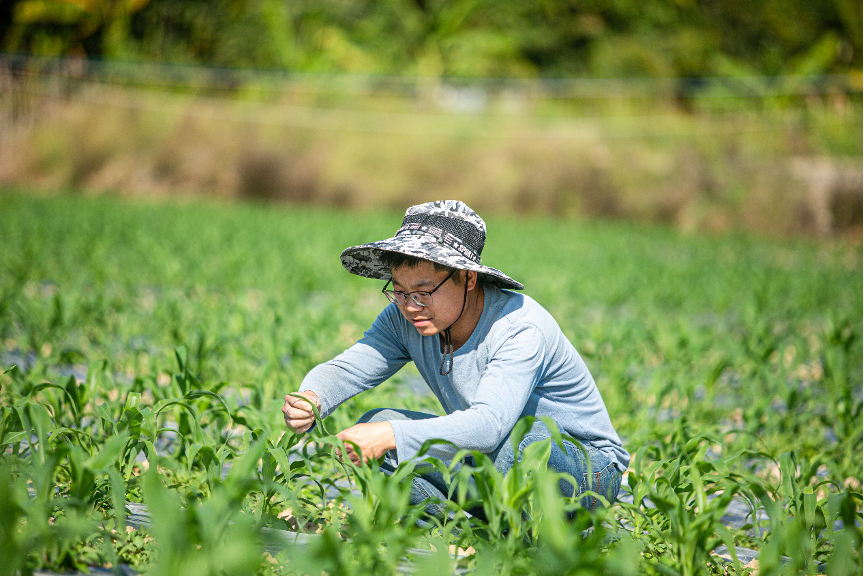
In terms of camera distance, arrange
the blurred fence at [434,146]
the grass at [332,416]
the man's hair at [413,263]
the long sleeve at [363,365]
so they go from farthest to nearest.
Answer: the blurred fence at [434,146] → the long sleeve at [363,365] → the man's hair at [413,263] → the grass at [332,416]

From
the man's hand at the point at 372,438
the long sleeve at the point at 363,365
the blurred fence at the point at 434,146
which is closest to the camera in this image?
the man's hand at the point at 372,438

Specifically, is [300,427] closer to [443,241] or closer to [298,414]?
[298,414]

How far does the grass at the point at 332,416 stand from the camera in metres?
1.66

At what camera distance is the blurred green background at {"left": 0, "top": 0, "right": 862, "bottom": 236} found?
16.4m

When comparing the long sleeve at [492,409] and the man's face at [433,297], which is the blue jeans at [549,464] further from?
the man's face at [433,297]

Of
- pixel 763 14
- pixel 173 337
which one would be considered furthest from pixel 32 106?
pixel 763 14

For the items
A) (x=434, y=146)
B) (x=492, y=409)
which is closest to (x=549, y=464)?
(x=492, y=409)

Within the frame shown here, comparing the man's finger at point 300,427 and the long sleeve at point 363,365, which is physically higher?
the long sleeve at point 363,365

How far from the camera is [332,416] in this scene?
278 cm

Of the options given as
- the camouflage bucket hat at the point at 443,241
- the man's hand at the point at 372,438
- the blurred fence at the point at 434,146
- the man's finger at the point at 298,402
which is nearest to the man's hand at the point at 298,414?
the man's finger at the point at 298,402

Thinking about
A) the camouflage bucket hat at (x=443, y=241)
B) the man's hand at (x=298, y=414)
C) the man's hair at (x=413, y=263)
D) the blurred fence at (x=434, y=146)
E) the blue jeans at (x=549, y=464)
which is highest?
the blurred fence at (x=434, y=146)

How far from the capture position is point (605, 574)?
62.1 inches

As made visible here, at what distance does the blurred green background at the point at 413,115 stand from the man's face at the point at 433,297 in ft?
49.2

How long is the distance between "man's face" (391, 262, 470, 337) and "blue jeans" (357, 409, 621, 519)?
1.02 ft
